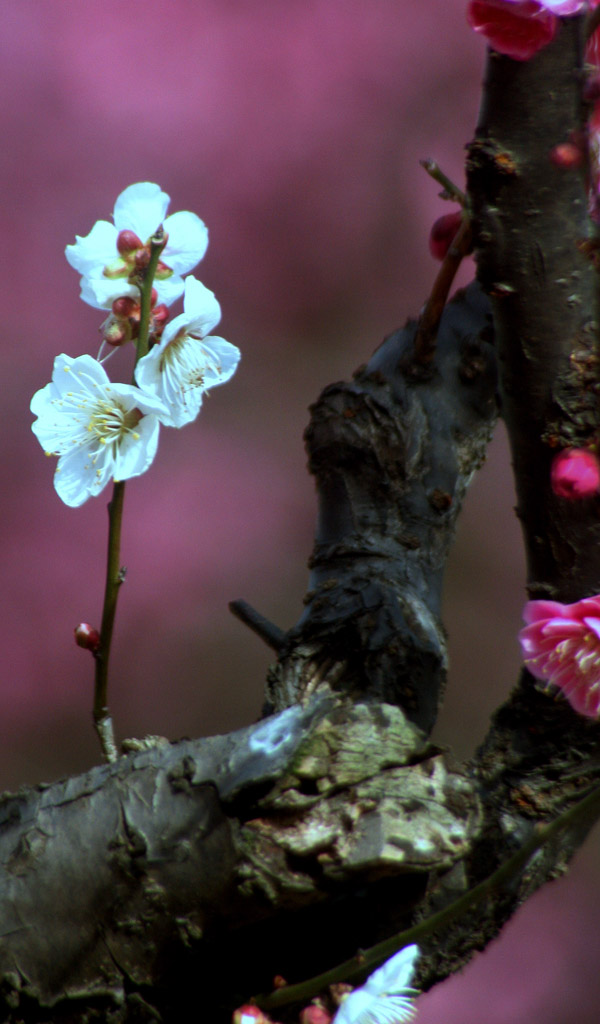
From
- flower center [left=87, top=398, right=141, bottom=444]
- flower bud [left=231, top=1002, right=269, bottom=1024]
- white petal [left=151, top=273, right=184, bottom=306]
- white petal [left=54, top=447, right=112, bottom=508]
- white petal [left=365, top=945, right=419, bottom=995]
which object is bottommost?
flower bud [left=231, top=1002, right=269, bottom=1024]

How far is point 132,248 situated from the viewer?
0.36 m

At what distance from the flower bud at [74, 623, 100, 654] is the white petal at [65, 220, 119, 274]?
0.46 feet

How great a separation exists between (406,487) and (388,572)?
52mm

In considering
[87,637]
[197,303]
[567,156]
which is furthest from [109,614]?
[567,156]

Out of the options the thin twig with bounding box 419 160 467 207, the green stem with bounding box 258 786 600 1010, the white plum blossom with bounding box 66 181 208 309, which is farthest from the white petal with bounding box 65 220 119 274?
the green stem with bounding box 258 786 600 1010

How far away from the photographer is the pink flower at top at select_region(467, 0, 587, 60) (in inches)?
11.8

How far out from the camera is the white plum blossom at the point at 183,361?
328mm

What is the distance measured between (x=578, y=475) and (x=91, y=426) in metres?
0.18

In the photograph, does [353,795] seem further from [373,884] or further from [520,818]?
[520,818]

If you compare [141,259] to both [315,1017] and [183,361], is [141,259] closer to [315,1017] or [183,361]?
[183,361]

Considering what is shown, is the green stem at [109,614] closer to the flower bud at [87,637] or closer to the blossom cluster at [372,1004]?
the flower bud at [87,637]

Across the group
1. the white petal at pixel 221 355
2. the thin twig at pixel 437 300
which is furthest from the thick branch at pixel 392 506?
the white petal at pixel 221 355

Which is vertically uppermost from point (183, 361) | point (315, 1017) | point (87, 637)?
point (183, 361)

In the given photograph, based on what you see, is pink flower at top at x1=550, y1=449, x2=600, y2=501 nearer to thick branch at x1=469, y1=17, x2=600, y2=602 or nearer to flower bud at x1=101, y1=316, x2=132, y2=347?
thick branch at x1=469, y1=17, x2=600, y2=602
